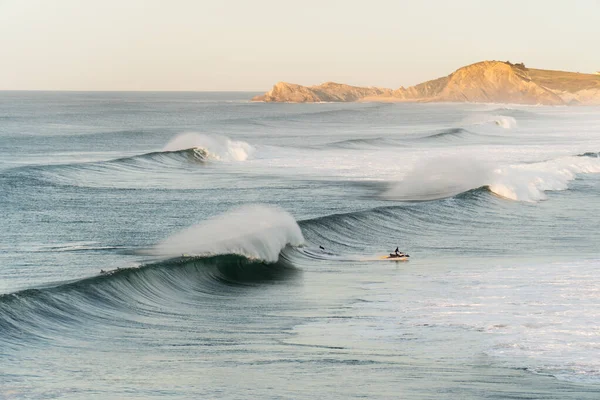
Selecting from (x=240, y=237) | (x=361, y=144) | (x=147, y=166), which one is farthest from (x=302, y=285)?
(x=361, y=144)

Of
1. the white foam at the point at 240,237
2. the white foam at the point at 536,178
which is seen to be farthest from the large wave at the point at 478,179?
the white foam at the point at 240,237

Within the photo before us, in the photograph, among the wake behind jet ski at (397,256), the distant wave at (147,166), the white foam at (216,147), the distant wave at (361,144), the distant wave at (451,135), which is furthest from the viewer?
the distant wave at (451,135)

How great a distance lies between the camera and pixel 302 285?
2117 cm

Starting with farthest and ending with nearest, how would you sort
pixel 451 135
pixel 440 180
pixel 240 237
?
pixel 451 135
pixel 440 180
pixel 240 237

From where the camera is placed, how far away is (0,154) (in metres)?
58.7

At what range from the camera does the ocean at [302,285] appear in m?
13.7

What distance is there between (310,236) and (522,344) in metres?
12.4

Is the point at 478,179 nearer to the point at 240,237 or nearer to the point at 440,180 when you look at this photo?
the point at 440,180

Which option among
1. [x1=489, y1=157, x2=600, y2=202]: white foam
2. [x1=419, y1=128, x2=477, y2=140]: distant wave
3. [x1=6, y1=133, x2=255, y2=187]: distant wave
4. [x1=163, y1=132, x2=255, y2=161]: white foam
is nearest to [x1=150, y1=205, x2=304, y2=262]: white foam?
[x1=489, y1=157, x2=600, y2=202]: white foam

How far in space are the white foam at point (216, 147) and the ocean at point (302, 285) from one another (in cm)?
1209

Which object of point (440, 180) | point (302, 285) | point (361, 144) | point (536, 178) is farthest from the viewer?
point (361, 144)

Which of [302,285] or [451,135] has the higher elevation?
[451,135]

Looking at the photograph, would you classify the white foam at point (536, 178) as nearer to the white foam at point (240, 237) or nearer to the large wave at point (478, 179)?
the large wave at point (478, 179)

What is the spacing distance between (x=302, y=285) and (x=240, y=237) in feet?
13.4
